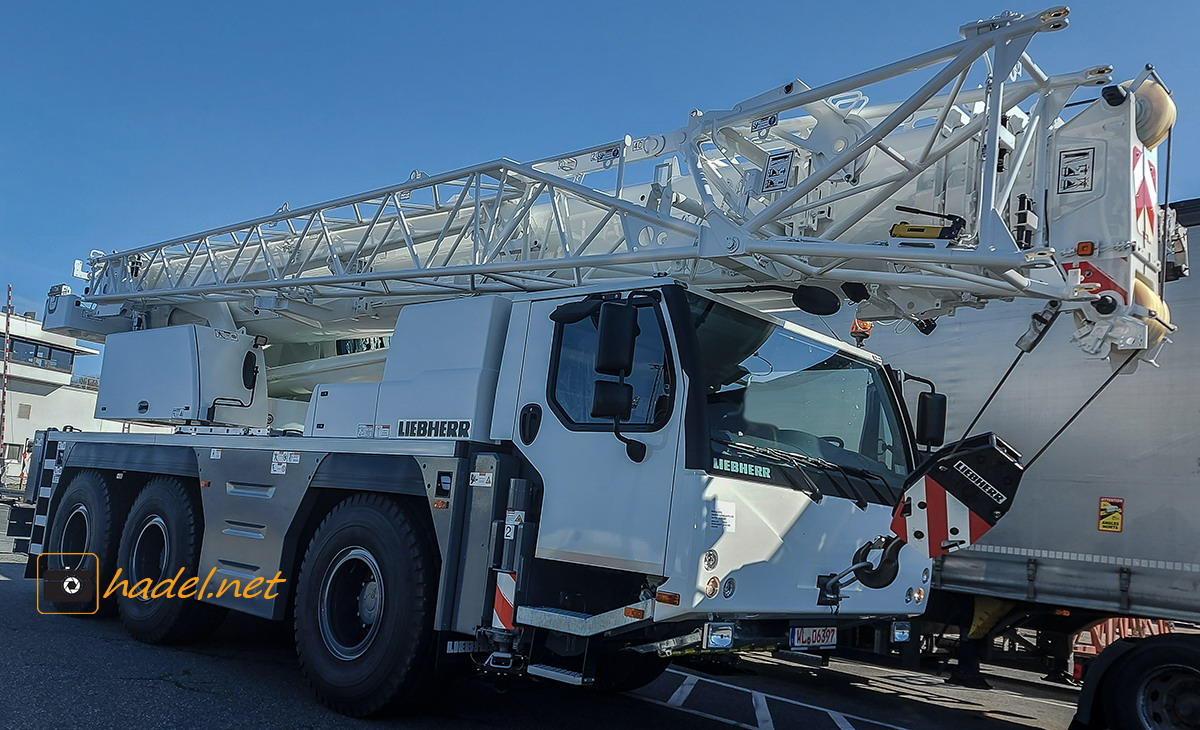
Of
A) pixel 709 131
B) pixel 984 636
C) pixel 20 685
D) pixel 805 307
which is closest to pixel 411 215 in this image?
pixel 709 131

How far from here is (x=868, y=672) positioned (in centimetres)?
963

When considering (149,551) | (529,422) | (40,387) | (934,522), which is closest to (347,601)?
(529,422)

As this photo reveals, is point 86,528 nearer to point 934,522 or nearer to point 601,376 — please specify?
point 601,376

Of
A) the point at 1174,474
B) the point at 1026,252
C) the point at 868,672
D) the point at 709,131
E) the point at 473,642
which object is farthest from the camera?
the point at 868,672

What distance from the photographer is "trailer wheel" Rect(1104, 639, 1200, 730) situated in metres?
5.95

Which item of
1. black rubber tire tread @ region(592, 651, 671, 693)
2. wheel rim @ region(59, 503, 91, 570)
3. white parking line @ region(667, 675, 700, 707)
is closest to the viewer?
black rubber tire tread @ region(592, 651, 671, 693)

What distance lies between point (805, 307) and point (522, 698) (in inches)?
125

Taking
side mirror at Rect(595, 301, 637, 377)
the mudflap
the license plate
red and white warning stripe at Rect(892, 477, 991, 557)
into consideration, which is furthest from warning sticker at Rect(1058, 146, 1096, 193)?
the license plate

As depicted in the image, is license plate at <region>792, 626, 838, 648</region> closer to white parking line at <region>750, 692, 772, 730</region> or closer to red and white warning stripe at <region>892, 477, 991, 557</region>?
red and white warning stripe at <region>892, 477, 991, 557</region>

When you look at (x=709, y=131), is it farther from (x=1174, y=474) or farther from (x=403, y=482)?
(x=1174, y=474)

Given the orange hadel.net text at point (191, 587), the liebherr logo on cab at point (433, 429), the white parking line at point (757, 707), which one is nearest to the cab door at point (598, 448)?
the liebherr logo on cab at point (433, 429)

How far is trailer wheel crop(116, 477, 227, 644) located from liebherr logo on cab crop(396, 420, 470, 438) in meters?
2.38

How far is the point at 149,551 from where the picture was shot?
25.1 ft

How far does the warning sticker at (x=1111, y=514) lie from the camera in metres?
6.44
